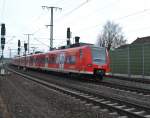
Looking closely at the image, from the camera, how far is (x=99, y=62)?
24344 millimetres

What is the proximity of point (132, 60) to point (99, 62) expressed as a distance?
17.3 ft

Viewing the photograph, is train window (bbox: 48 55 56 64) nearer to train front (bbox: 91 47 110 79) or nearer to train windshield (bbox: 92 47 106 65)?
train front (bbox: 91 47 110 79)

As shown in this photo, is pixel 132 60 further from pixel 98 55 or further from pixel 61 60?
pixel 61 60

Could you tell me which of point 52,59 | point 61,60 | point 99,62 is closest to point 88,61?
point 99,62

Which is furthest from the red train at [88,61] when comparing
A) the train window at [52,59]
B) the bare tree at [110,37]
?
the bare tree at [110,37]

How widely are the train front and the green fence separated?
11.8 ft

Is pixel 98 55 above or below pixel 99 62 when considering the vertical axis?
above

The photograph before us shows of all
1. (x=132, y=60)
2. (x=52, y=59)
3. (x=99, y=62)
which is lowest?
(x=99, y=62)

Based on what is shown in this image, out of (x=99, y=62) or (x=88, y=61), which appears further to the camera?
(x=99, y=62)

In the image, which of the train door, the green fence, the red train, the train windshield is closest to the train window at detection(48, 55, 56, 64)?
the train door

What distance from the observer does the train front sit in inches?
941

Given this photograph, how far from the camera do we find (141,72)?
27031 millimetres

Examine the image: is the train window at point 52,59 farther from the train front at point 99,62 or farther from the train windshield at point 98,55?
the train windshield at point 98,55

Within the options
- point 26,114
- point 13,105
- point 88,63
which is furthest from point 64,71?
point 26,114
